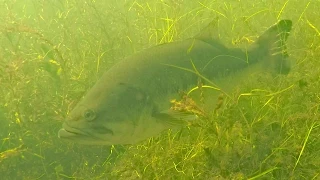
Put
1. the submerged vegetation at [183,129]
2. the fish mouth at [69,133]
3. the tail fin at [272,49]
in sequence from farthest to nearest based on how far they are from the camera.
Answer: the tail fin at [272,49]
the submerged vegetation at [183,129]
the fish mouth at [69,133]

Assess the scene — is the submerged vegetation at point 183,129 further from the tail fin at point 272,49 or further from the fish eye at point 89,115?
the fish eye at point 89,115

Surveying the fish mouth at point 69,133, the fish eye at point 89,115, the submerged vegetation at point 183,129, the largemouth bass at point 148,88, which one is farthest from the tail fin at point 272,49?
the fish mouth at point 69,133

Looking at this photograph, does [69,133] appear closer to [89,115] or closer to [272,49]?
[89,115]

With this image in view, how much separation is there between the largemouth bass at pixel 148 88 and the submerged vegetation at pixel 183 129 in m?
0.15

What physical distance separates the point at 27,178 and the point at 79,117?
2037 mm

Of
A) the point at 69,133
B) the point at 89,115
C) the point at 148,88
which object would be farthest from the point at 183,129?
the point at 69,133

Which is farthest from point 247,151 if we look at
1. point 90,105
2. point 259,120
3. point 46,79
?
point 46,79

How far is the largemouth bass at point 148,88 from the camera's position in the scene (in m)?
3.22

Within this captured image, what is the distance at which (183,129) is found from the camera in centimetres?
433

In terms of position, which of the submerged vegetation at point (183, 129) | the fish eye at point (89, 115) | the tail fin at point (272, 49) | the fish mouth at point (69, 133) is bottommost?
the submerged vegetation at point (183, 129)

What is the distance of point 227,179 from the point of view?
3.33 metres

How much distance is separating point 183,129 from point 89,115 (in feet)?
4.77

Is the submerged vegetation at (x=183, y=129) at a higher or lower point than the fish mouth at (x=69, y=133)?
lower

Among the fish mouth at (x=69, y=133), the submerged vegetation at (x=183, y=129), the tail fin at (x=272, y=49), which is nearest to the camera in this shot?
the fish mouth at (x=69, y=133)
